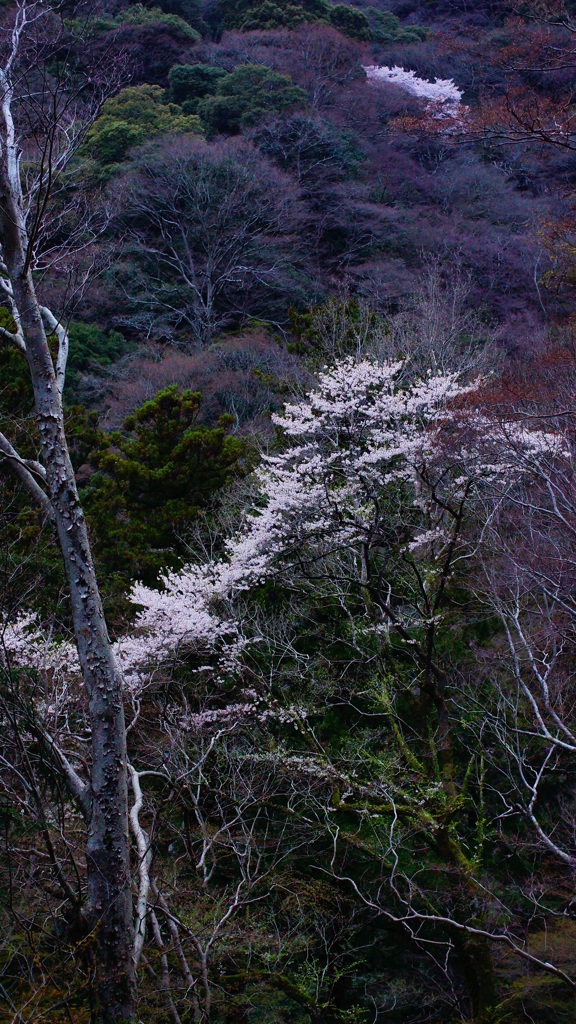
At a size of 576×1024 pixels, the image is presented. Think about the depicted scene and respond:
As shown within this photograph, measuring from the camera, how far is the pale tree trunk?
3.54 m

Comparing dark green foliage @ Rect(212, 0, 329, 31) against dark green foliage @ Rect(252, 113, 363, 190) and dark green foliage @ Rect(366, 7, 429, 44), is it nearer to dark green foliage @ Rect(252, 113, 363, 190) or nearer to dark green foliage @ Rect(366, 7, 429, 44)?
dark green foliage @ Rect(366, 7, 429, 44)

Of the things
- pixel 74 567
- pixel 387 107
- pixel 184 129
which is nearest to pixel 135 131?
pixel 184 129

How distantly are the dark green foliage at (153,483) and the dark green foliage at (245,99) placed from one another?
595 inches

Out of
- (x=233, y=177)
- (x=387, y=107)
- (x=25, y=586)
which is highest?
(x=387, y=107)

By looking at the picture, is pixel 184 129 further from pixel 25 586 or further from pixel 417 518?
pixel 25 586

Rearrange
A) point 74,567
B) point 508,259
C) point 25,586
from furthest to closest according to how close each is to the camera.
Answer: point 508,259 → point 25,586 → point 74,567

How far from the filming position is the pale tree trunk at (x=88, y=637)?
3.54 meters

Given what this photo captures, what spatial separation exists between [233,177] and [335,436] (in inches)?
492

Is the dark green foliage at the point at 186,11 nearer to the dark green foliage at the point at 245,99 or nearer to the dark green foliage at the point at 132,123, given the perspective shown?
the dark green foliage at the point at 132,123

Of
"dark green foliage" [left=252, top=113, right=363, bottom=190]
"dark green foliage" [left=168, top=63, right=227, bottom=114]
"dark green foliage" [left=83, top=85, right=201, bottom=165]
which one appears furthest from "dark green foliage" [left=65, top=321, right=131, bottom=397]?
"dark green foliage" [left=168, top=63, right=227, bottom=114]

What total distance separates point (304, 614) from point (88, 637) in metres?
6.46

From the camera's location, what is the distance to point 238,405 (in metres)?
15.5

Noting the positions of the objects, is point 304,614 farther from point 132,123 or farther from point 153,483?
point 132,123

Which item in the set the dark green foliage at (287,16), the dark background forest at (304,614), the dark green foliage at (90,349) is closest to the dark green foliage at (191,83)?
the dark green foliage at (287,16)
